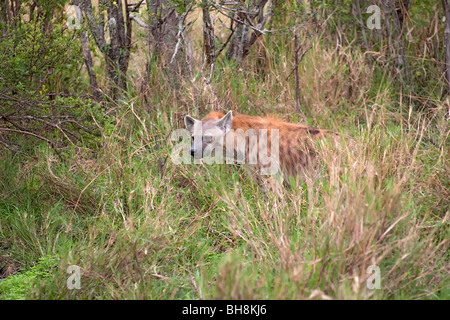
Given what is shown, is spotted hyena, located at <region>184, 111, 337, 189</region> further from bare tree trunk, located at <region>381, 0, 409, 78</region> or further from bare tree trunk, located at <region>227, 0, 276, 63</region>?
bare tree trunk, located at <region>381, 0, 409, 78</region>

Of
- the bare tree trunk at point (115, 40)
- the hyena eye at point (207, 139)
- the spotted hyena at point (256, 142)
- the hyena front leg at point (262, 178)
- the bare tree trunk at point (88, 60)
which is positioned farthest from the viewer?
the bare tree trunk at point (115, 40)

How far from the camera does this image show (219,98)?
19.2ft

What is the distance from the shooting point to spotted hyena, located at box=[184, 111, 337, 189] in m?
4.88

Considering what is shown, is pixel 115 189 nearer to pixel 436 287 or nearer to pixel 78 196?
pixel 78 196

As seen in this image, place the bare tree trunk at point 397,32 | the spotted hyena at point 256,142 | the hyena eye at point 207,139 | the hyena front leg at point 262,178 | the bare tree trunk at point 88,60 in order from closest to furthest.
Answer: the hyena front leg at point 262,178 < the spotted hyena at point 256,142 < the hyena eye at point 207,139 < the bare tree trunk at point 88,60 < the bare tree trunk at point 397,32

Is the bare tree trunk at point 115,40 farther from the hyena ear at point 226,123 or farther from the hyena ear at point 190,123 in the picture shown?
the hyena ear at point 226,123

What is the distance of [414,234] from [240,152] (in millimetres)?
2166

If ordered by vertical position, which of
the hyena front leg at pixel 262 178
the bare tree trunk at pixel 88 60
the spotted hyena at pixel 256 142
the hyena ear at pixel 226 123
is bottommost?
the hyena front leg at pixel 262 178

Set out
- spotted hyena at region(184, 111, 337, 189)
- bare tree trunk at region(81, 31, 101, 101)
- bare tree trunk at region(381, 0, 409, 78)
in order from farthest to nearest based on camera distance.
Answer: bare tree trunk at region(381, 0, 409, 78)
bare tree trunk at region(81, 31, 101, 101)
spotted hyena at region(184, 111, 337, 189)

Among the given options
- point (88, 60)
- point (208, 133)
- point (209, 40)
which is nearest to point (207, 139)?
point (208, 133)

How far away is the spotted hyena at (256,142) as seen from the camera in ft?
16.0

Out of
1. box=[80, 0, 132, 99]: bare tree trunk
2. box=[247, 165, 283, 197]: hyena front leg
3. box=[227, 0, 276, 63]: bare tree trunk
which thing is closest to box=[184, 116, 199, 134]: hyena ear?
box=[247, 165, 283, 197]: hyena front leg

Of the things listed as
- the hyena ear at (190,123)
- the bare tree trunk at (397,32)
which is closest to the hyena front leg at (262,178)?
the hyena ear at (190,123)

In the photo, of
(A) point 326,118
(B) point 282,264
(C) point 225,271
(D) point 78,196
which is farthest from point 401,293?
(A) point 326,118
